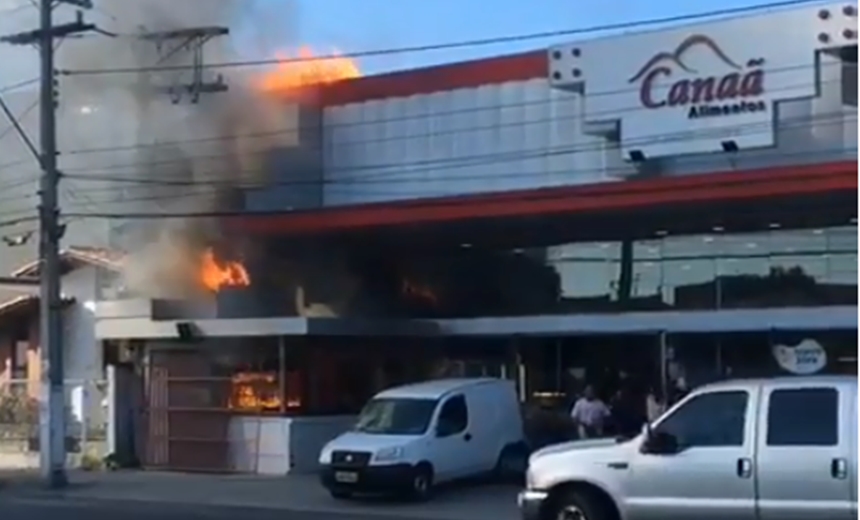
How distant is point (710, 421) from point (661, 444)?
473 mm

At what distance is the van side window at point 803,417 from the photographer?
15359 millimetres

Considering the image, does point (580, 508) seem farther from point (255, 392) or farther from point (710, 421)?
point (255, 392)

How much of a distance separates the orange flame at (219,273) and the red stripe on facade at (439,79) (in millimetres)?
3687

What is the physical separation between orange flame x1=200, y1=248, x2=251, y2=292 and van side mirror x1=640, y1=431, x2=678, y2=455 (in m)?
20.8

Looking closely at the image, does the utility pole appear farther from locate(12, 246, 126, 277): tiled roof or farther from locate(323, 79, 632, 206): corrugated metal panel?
locate(12, 246, 126, 277): tiled roof

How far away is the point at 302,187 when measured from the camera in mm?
36094

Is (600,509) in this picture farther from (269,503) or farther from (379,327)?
(379,327)

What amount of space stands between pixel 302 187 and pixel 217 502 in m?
9.82

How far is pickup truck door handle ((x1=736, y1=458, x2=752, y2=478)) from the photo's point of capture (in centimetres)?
1555

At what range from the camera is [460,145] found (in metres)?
33.9

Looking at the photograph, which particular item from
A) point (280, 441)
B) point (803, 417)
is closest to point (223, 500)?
point (280, 441)

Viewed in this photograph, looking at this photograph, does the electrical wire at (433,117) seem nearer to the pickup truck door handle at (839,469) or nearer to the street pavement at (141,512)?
the street pavement at (141,512)

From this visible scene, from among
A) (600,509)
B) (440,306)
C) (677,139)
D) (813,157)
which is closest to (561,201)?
(677,139)

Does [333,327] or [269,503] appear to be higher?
[333,327]
